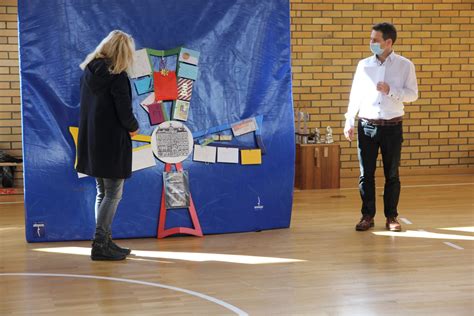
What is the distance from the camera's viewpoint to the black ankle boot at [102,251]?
5598 mm

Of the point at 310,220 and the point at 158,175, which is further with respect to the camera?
the point at 310,220

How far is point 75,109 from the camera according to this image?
240 inches

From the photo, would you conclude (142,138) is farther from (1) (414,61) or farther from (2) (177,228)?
(1) (414,61)

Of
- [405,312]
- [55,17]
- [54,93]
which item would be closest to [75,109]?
[54,93]

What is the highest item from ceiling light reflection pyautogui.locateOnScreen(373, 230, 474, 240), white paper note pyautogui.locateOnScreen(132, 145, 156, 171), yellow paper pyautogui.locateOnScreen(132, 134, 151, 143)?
yellow paper pyautogui.locateOnScreen(132, 134, 151, 143)

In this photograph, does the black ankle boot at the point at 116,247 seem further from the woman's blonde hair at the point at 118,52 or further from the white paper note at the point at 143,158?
the woman's blonde hair at the point at 118,52

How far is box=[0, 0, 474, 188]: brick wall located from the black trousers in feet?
10.9

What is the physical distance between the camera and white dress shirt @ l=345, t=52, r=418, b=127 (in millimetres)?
6344

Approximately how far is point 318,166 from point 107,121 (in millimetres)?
4011

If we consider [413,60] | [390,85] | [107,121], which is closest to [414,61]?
[413,60]

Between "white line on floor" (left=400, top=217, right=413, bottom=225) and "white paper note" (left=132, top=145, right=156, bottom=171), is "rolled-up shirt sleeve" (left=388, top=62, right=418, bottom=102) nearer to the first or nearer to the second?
"white line on floor" (left=400, top=217, right=413, bottom=225)

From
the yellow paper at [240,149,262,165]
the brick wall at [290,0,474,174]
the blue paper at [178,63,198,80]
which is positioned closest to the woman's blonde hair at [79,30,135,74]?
the blue paper at [178,63,198,80]

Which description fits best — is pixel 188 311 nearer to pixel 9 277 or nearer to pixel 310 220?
pixel 9 277

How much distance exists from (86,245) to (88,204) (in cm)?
32
